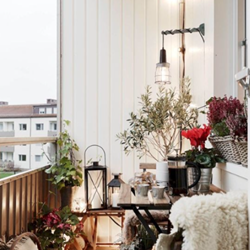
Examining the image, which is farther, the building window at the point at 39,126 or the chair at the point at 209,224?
the building window at the point at 39,126

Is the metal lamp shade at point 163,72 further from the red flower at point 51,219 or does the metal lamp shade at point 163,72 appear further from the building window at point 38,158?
the red flower at point 51,219

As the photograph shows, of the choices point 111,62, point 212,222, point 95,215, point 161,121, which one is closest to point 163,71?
point 161,121

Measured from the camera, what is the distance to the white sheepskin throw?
748 millimetres

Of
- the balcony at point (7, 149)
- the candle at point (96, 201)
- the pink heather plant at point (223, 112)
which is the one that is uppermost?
the pink heather plant at point (223, 112)

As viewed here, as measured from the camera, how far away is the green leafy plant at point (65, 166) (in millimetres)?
2834

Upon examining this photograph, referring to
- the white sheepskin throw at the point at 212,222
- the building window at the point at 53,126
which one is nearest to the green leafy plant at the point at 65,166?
the building window at the point at 53,126

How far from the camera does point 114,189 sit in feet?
9.36

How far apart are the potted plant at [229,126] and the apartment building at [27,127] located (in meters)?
1.44

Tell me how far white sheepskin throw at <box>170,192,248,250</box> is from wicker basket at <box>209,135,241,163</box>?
47 centimetres

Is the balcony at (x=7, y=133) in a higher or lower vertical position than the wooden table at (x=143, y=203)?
higher

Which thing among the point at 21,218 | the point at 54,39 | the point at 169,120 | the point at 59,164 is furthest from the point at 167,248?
the point at 54,39

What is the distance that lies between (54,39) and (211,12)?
183cm

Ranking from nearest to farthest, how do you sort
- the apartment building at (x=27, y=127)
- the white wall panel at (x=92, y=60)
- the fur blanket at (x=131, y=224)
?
the fur blanket at (x=131, y=224) < the apartment building at (x=27, y=127) < the white wall panel at (x=92, y=60)

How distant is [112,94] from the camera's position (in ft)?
10.3
